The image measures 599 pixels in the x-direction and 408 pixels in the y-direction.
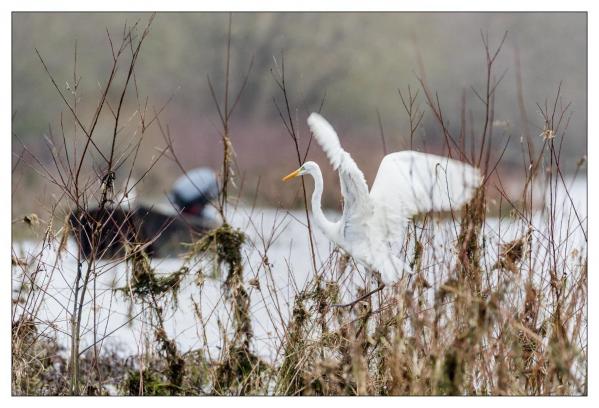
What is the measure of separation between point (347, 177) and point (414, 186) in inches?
11.1

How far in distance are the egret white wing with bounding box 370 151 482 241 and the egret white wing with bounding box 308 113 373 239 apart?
81 millimetres

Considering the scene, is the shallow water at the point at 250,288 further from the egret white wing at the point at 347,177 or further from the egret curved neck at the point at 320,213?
the egret white wing at the point at 347,177

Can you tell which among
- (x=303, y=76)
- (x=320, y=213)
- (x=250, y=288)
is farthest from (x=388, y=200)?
(x=303, y=76)

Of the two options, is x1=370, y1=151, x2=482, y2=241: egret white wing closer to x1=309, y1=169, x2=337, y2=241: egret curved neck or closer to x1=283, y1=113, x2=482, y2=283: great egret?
x1=283, y1=113, x2=482, y2=283: great egret

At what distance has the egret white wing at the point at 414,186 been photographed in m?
2.69

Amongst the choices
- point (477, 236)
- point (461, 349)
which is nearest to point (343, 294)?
point (477, 236)

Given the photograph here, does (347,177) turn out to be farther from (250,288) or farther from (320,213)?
(250,288)

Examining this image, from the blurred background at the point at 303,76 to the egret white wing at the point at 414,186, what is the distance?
0.36 meters

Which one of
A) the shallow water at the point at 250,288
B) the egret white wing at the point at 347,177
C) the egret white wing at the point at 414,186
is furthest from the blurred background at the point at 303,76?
the egret white wing at the point at 347,177
